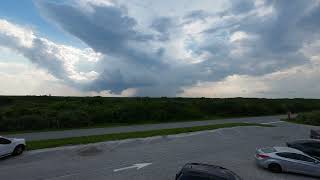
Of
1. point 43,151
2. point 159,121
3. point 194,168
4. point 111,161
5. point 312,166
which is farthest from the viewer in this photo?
point 159,121

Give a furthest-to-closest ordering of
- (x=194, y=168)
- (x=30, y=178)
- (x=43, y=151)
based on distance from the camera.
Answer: (x=43, y=151) → (x=30, y=178) → (x=194, y=168)

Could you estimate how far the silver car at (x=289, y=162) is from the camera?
732 inches

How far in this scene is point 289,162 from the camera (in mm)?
18859

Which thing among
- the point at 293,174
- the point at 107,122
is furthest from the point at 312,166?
the point at 107,122

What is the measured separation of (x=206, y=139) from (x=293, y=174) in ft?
36.5

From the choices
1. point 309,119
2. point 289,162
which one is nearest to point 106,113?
point 309,119

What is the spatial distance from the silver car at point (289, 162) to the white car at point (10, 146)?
1411 cm

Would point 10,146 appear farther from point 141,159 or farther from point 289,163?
point 289,163

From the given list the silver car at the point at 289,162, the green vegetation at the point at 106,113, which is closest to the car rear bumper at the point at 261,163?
the silver car at the point at 289,162

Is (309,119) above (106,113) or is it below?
below

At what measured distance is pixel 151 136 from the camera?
95.7 ft

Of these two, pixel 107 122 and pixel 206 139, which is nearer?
pixel 206 139

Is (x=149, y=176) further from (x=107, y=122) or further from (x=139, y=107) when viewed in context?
(x=139, y=107)

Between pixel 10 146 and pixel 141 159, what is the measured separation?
765 centimetres
